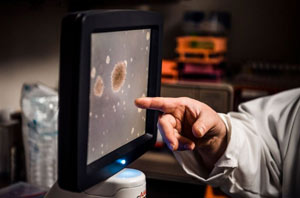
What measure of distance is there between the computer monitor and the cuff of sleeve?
27 centimetres

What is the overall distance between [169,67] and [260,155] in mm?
1112

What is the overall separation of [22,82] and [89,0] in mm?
708

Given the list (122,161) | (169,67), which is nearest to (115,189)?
(122,161)

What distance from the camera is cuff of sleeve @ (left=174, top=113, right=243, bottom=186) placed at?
98 cm

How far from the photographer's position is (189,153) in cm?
102

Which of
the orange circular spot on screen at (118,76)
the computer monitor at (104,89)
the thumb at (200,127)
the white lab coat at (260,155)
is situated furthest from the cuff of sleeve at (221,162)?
the orange circular spot on screen at (118,76)

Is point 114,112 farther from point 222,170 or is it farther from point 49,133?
point 49,133

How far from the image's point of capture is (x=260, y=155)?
1083 millimetres

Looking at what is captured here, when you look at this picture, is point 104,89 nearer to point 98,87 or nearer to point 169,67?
point 98,87

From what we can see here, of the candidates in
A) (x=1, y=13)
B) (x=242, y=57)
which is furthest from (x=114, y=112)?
(x=242, y=57)

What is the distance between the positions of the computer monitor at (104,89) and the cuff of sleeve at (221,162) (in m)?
0.27

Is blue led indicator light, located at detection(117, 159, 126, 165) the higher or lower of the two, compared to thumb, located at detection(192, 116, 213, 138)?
lower

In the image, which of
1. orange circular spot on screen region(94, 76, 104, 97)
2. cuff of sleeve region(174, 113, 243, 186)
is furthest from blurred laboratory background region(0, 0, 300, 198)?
orange circular spot on screen region(94, 76, 104, 97)

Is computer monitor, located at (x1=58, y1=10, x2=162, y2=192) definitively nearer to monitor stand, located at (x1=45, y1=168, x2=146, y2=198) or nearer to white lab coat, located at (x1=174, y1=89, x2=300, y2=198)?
monitor stand, located at (x1=45, y1=168, x2=146, y2=198)
